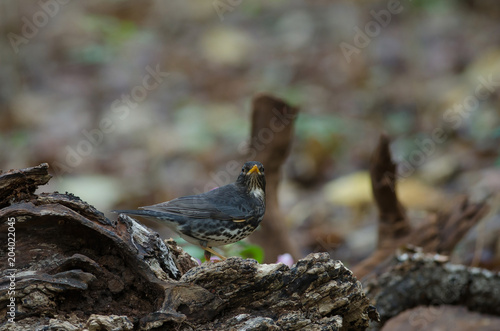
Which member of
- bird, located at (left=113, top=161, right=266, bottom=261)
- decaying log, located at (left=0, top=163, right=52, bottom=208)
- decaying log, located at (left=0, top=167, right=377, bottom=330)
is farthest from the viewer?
bird, located at (left=113, top=161, right=266, bottom=261)

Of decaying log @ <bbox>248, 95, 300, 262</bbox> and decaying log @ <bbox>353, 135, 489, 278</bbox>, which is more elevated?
decaying log @ <bbox>248, 95, 300, 262</bbox>

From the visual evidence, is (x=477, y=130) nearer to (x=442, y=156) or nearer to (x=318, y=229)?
(x=442, y=156)

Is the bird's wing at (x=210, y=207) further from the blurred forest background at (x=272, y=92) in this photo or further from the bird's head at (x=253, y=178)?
the blurred forest background at (x=272, y=92)

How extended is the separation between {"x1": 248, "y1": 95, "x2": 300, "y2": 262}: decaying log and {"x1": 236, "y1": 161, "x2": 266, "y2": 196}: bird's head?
0.72 meters

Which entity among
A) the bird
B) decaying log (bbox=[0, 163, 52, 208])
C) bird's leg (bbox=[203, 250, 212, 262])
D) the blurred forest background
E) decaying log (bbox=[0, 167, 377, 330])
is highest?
the blurred forest background

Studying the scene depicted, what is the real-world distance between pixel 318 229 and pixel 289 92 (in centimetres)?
466

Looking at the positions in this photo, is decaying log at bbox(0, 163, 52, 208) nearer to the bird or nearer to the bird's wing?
the bird

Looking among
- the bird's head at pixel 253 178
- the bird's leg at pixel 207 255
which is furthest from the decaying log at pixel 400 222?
the bird's leg at pixel 207 255

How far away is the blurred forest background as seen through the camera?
8094 mm

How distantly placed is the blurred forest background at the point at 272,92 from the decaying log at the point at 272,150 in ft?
3.89

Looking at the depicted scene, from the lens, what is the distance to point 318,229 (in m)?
7.34

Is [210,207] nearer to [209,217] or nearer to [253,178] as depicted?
[209,217]

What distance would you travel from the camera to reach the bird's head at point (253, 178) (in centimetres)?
418

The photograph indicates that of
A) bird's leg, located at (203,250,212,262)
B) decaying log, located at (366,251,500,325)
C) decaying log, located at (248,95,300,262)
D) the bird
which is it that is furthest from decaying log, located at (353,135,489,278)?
bird's leg, located at (203,250,212,262)
